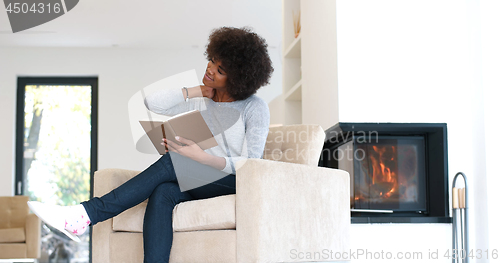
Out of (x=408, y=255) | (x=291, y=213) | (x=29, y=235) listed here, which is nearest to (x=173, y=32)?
(x=29, y=235)

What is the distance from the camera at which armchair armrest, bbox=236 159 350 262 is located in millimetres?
1898

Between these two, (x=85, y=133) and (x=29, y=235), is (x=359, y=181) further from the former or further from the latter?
(x=85, y=133)

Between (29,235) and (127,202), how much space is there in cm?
363

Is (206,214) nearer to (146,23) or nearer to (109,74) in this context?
(146,23)

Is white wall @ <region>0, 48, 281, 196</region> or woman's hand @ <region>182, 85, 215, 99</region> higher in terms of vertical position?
white wall @ <region>0, 48, 281, 196</region>

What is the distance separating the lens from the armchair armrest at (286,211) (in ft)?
6.23

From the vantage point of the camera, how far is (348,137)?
3.15 metres

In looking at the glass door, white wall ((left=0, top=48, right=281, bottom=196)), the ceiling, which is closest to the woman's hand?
the ceiling

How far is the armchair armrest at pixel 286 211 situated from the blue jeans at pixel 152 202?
261 millimetres

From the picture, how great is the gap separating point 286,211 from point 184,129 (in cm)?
50

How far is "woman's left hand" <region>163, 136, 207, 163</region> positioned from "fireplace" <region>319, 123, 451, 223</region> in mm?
1157

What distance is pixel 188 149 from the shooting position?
205 cm

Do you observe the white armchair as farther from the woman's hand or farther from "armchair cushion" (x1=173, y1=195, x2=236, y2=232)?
the woman's hand

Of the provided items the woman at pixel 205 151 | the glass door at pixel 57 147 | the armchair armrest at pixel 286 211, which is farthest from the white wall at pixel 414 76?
the glass door at pixel 57 147
